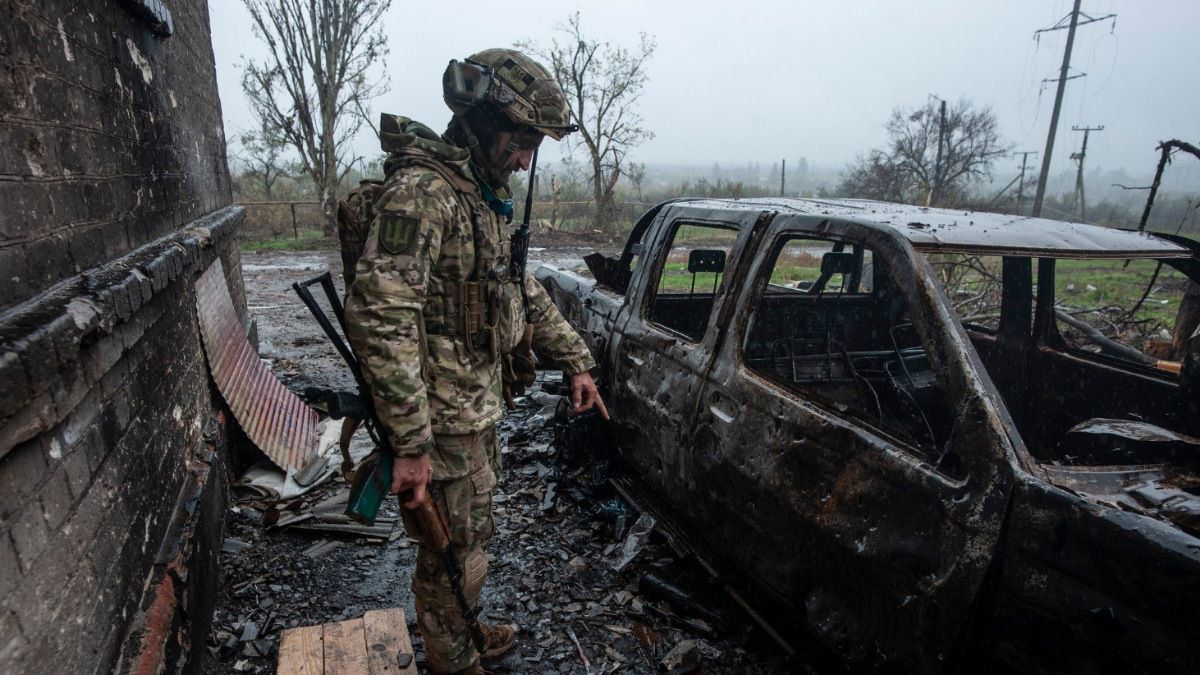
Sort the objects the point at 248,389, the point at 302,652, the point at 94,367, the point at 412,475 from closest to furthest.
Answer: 1. the point at 94,367
2. the point at 412,475
3. the point at 302,652
4. the point at 248,389

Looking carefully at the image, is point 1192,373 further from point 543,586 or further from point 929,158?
point 929,158

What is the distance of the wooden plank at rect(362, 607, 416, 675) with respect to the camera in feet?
7.48

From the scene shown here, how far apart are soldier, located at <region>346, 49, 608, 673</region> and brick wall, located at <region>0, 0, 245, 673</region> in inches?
28.7

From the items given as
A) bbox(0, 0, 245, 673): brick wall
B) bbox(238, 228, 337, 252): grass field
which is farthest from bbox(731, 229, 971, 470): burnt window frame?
bbox(238, 228, 337, 252): grass field

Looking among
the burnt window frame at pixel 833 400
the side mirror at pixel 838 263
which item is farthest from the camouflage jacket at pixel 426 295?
the side mirror at pixel 838 263

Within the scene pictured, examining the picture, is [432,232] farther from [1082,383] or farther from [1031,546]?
[1082,383]

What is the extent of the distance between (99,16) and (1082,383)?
4335 millimetres

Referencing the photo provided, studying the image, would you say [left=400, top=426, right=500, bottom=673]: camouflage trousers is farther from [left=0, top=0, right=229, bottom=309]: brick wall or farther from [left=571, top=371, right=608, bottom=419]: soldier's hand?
[left=0, top=0, right=229, bottom=309]: brick wall

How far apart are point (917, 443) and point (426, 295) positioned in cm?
165

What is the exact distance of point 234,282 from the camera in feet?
17.6

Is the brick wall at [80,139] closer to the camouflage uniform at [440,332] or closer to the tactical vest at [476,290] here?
the camouflage uniform at [440,332]

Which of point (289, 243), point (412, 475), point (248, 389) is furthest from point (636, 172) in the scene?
point (412, 475)

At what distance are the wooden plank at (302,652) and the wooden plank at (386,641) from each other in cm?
17

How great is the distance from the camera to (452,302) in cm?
218
